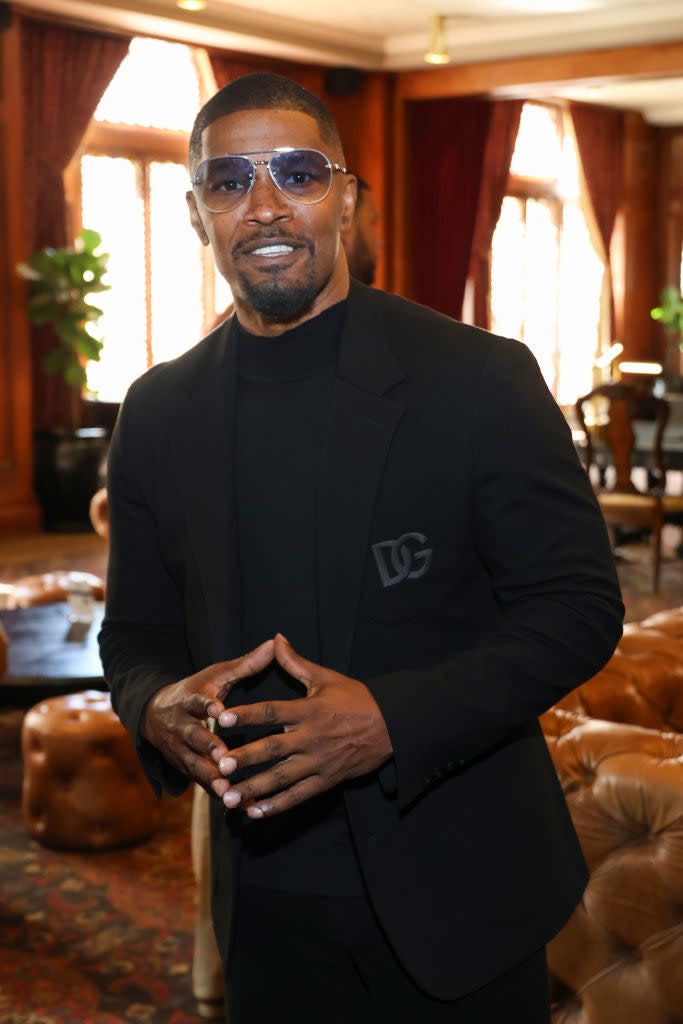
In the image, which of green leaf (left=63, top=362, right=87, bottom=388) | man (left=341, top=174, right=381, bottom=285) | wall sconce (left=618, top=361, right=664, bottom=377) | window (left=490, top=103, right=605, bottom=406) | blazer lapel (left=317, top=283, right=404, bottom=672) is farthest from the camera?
wall sconce (left=618, top=361, right=664, bottom=377)

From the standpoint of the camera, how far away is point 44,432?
910cm

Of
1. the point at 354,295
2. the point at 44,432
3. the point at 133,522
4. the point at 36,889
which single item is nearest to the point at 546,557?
the point at 354,295

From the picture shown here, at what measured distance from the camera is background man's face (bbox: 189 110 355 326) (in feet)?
4.44

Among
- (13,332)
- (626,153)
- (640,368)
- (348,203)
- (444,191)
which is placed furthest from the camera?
(626,153)

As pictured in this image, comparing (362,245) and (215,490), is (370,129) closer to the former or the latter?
(362,245)

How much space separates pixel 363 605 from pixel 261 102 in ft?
1.71

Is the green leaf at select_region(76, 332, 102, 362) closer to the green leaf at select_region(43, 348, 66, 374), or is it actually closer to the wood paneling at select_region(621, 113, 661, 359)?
the green leaf at select_region(43, 348, 66, 374)

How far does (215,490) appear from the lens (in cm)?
139

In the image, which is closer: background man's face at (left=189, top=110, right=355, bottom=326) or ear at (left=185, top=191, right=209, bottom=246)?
background man's face at (left=189, top=110, right=355, bottom=326)

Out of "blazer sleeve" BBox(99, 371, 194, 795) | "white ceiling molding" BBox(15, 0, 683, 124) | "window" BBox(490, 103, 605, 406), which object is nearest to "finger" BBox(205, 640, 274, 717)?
"blazer sleeve" BBox(99, 371, 194, 795)

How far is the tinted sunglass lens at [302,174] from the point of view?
1354mm

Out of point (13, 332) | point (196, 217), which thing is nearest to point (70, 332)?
point (13, 332)

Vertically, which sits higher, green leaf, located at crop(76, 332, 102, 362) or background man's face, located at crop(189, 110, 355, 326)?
background man's face, located at crop(189, 110, 355, 326)

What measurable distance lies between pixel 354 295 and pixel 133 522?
35 centimetres
